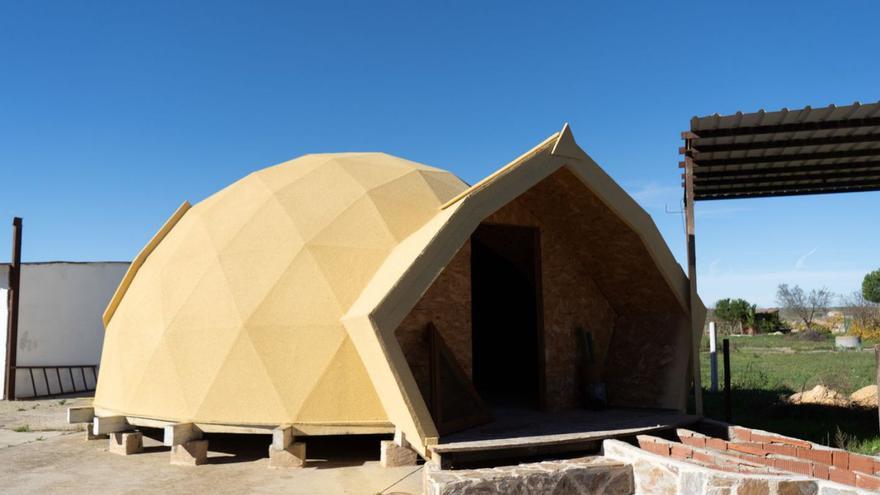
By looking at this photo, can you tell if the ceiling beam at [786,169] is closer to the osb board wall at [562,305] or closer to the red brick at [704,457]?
the osb board wall at [562,305]

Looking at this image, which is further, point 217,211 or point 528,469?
point 217,211

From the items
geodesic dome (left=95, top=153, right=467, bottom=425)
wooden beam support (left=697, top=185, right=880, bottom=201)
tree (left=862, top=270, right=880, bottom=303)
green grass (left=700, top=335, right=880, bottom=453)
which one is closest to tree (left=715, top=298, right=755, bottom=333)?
tree (left=862, top=270, right=880, bottom=303)

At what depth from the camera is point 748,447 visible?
25.9ft

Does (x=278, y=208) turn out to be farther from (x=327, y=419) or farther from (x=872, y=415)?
(x=872, y=415)

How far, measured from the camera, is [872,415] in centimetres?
1257

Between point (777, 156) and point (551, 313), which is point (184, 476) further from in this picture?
point (777, 156)

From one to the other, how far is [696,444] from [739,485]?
2.41 metres

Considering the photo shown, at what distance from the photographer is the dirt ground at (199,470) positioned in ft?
26.5

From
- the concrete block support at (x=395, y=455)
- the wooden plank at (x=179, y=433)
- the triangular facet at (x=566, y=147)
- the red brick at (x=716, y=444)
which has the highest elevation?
the triangular facet at (x=566, y=147)

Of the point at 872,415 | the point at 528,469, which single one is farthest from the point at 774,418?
the point at 528,469

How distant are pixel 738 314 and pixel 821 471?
58356mm

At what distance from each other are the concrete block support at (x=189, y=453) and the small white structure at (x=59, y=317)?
14151mm

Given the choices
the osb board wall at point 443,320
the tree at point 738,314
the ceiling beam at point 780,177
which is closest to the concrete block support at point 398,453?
the osb board wall at point 443,320

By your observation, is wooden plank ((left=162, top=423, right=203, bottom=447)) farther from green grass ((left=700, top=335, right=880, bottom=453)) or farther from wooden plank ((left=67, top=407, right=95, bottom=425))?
green grass ((left=700, top=335, right=880, bottom=453))
